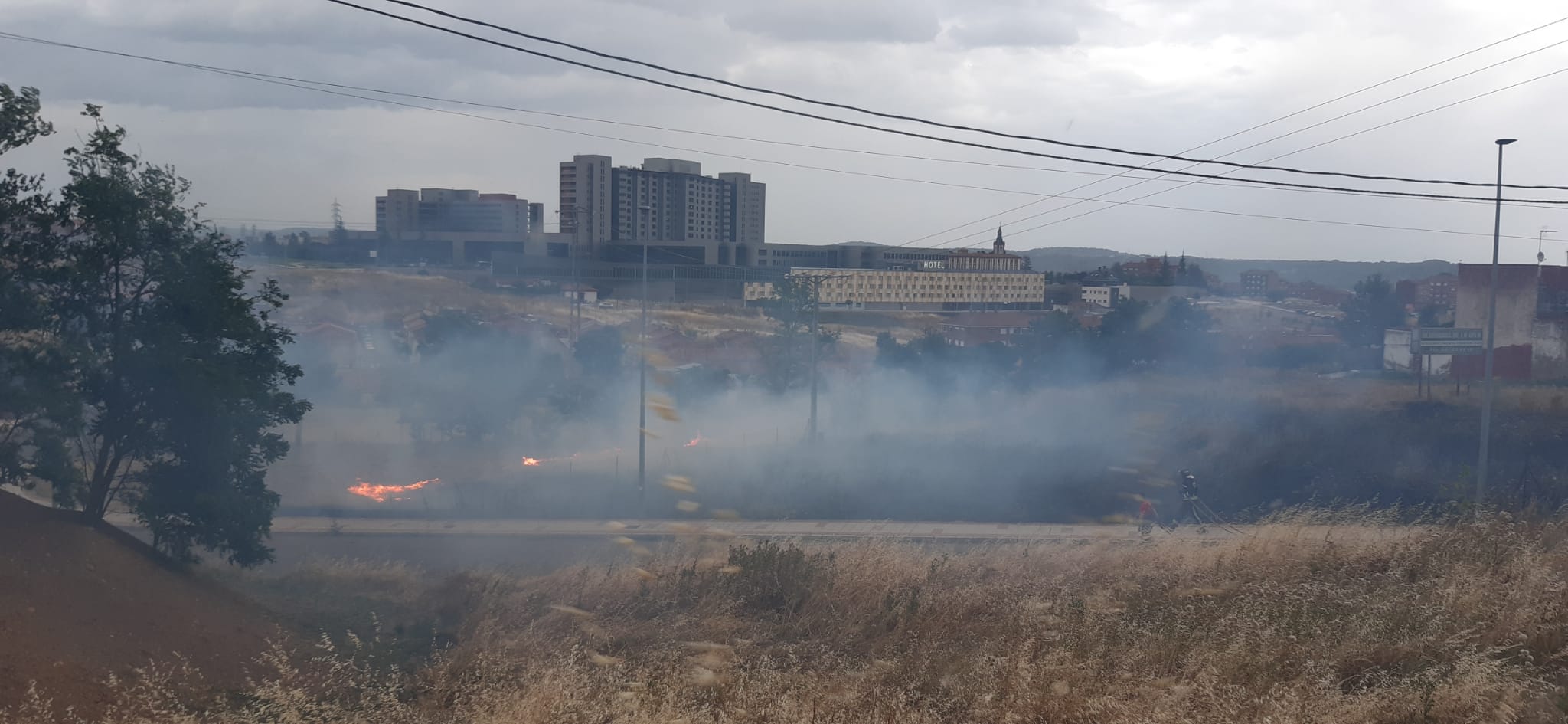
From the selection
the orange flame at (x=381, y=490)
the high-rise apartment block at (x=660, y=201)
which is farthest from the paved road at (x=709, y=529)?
the high-rise apartment block at (x=660, y=201)

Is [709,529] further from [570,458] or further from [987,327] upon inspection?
[987,327]

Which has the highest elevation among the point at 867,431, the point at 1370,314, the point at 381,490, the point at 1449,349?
the point at 1370,314

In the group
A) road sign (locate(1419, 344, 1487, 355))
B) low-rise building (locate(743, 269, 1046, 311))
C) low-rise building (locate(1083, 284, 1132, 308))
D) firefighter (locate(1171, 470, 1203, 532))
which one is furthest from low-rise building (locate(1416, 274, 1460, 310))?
firefighter (locate(1171, 470, 1203, 532))

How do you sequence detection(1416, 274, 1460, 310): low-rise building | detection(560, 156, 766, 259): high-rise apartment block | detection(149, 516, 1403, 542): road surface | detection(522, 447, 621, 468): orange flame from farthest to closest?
1. detection(560, 156, 766, 259): high-rise apartment block
2. detection(1416, 274, 1460, 310): low-rise building
3. detection(522, 447, 621, 468): orange flame
4. detection(149, 516, 1403, 542): road surface

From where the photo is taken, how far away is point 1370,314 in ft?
155

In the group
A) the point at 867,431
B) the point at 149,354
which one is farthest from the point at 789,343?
the point at 149,354

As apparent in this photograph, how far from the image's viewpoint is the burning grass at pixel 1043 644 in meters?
4.74

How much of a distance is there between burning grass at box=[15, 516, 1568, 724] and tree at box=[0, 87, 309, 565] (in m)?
3.51

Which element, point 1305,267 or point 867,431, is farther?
point 1305,267

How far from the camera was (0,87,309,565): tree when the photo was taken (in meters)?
10.6

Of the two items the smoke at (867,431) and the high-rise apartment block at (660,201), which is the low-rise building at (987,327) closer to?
the smoke at (867,431)

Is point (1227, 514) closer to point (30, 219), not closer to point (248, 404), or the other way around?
point (248, 404)

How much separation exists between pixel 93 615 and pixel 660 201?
4896 cm

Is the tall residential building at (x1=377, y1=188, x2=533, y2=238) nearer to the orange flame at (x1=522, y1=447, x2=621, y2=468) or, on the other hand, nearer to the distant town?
the distant town
